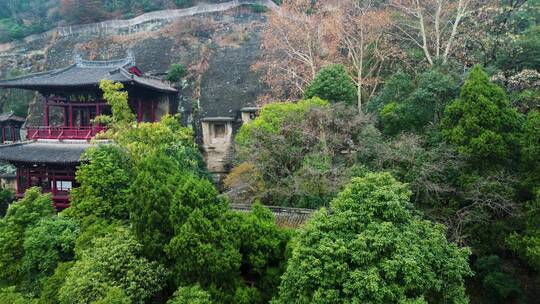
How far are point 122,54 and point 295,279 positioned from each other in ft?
85.1

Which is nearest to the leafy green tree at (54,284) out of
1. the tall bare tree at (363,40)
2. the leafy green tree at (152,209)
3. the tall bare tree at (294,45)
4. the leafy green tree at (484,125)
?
the leafy green tree at (152,209)

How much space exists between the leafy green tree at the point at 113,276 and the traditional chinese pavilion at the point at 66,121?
7.54m

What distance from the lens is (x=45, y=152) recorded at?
16922mm

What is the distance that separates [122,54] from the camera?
95.2 ft

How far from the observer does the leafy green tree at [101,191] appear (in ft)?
39.0

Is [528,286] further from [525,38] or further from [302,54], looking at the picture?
[302,54]

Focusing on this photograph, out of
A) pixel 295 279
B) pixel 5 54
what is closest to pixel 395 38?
pixel 295 279

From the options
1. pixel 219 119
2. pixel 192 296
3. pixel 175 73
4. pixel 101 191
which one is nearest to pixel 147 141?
pixel 101 191

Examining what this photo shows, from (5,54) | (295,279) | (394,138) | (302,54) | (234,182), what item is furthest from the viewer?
(5,54)

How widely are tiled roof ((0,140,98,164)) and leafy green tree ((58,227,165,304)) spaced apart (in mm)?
7541

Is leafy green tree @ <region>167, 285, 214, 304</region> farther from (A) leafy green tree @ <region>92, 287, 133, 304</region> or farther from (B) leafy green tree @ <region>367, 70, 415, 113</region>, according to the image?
(B) leafy green tree @ <region>367, 70, 415, 113</region>

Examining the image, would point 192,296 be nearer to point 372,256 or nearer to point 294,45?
point 372,256

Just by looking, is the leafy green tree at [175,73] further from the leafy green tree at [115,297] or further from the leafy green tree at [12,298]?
the leafy green tree at [115,297]

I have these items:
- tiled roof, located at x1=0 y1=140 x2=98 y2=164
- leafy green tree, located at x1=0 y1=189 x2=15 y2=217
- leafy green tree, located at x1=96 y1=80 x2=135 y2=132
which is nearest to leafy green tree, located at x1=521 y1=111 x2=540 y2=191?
leafy green tree, located at x1=96 y1=80 x2=135 y2=132
